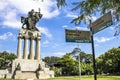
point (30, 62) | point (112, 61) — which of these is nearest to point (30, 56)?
point (30, 62)

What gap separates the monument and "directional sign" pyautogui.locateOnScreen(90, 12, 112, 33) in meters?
48.7

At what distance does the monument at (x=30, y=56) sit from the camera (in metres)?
57.3

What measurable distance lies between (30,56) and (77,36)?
5488 centimetres

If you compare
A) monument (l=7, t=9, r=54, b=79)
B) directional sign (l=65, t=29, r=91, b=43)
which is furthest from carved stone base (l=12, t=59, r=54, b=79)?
directional sign (l=65, t=29, r=91, b=43)

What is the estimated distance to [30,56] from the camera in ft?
204

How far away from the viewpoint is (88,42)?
8.23 metres

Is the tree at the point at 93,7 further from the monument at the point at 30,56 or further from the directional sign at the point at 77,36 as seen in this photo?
the monument at the point at 30,56

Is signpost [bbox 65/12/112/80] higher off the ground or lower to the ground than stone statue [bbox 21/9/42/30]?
lower

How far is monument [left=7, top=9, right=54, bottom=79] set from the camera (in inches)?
2256

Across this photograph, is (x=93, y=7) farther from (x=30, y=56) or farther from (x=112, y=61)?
(x=112, y=61)

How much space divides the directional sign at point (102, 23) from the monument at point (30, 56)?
48745mm

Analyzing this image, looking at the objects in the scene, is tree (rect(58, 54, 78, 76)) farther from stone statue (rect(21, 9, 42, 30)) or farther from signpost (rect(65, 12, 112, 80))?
signpost (rect(65, 12, 112, 80))

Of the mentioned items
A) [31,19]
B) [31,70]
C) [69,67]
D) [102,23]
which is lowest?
[31,70]

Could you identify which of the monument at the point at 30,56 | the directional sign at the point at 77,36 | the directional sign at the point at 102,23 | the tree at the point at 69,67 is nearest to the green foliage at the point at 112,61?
the tree at the point at 69,67
